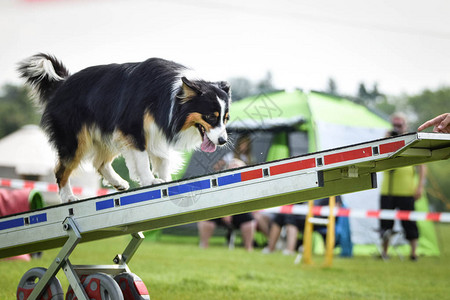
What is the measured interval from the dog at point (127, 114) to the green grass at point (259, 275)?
1.67 m

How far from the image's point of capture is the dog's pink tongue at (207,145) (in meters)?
3.87

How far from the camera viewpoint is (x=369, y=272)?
8305 mm

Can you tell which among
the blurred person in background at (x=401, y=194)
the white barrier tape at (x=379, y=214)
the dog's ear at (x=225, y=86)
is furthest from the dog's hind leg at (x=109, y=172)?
the blurred person in background at (x=401, y=194)

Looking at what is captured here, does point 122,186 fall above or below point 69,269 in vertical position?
above

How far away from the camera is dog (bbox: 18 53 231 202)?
3.86 metres

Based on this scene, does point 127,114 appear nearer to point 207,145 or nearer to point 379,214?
point 207,145

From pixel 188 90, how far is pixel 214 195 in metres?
0.67

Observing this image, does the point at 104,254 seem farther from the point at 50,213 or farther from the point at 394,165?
the point at 394,165

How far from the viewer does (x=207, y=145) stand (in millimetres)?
3889

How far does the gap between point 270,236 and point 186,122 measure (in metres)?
7.62

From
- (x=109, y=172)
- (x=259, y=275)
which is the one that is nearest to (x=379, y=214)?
(x=259, y=275)

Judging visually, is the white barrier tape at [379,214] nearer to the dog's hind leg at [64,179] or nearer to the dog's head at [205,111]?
the dog's hind leg at [64,179]

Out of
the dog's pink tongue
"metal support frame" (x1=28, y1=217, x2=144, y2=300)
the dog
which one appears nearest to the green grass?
"metal support frame" (x1=28, y1=217, x2=144, y2=300)

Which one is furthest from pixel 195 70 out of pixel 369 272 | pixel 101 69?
pixel 369 272
